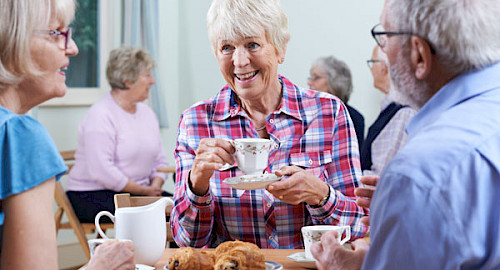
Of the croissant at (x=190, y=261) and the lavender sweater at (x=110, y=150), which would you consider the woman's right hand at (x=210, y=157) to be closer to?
the croissant at (x=190, y=261)

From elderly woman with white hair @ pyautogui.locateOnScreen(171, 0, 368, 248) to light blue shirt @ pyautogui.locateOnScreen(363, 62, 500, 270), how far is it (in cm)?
87

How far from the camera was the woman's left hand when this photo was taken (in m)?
1.68

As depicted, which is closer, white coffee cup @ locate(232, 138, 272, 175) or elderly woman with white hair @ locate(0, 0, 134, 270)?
elderly woman with white hair @ locate(0, 0, 134, 270)

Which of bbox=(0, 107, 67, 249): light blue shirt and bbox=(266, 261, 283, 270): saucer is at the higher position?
bbox=(0, 107, 67, 249): light blue shirt

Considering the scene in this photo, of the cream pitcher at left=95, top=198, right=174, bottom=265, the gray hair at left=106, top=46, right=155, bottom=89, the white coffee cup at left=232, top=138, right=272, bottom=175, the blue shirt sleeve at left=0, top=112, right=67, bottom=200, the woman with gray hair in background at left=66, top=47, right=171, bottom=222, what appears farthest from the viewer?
the gray hair at left=106, top=46, right=155, bottom=89

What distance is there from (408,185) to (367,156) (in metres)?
2.81

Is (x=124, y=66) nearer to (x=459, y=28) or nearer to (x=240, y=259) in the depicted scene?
(x=240, y=259)

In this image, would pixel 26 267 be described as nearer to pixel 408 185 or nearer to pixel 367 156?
pixel 408 185

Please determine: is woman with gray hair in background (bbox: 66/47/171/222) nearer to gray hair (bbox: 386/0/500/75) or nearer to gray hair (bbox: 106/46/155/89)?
gray hair (bbox: 106/46/155/89)

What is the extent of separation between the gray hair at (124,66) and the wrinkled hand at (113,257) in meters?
3.02

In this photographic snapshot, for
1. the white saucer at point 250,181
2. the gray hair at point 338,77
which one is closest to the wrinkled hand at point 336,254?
the white saucer at point 250,181

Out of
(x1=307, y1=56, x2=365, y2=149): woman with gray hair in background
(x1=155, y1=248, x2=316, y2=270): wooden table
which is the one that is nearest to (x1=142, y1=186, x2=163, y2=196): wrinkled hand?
(x1=307, y1=56, x2=365, y2=149): woman with gray hair in background

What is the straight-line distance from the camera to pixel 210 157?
1.70 metres

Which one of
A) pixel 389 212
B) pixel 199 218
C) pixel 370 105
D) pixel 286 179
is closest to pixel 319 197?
pixel 286 179
